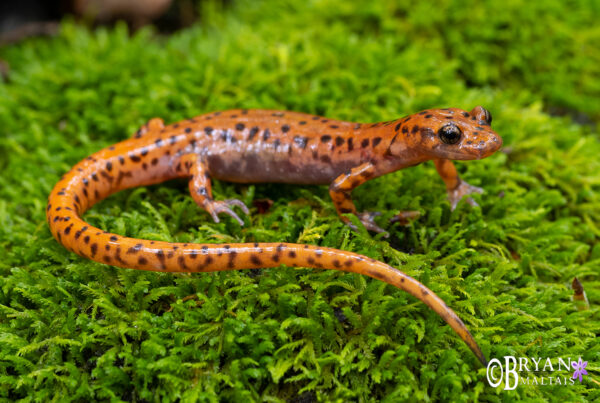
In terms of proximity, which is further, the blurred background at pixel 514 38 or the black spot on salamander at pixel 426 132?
the blurred background at pixel 514 38

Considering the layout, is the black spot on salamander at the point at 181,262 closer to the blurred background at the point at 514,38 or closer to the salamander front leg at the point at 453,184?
the salamander front leg at the point at 453,184

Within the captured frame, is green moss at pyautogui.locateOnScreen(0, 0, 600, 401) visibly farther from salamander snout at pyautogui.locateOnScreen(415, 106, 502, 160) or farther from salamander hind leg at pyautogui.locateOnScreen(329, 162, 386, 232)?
salamander snout at pyautogui.locateOnScreen(415, 106, 502, 160)

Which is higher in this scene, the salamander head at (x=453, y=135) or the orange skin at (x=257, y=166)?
the salamander head at (x=453, y=135)

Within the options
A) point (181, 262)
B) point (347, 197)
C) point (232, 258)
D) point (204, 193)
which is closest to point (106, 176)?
point (204, 193)

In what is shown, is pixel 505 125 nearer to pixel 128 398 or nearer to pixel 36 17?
pixel 128 398

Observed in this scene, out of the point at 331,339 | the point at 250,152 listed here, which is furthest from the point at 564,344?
the point at 250,152

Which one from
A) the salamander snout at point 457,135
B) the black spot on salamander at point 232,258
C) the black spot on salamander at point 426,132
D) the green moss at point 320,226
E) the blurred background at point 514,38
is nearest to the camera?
the green moss at point 320,226

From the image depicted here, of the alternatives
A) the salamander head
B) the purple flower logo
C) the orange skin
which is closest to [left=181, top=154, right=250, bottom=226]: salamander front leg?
the orange skin

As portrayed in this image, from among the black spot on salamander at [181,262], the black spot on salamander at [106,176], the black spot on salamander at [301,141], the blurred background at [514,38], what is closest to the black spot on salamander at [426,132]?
the black spot on salamander at [301,141]
